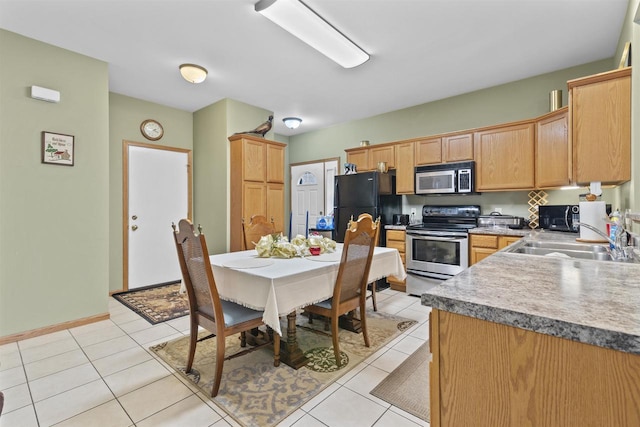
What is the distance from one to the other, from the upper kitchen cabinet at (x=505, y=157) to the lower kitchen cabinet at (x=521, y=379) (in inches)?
130

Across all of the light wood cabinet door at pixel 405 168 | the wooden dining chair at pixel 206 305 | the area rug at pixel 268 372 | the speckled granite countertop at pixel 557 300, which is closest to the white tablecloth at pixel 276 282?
the wooden dining chair at pixel 206 305

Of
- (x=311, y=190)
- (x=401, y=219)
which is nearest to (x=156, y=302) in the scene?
(x=311, y=190)

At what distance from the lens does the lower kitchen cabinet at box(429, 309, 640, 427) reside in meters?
0.63

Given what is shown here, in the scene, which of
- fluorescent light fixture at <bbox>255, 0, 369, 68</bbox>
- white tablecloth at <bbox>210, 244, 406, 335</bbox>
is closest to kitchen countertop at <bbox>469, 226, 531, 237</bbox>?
white tablecloth at <bbox>210, 244, 406, 335</bbox>

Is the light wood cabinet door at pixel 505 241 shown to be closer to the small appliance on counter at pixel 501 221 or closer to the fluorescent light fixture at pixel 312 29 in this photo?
the small appliance on counter at pixel 501 221

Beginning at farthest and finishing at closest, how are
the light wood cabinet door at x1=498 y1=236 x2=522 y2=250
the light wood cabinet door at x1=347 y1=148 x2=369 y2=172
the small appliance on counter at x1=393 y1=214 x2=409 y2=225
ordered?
the light wood cabinet door at x1=347 y1=148 x2=369 y2=172 < the small appliance on counter at x1=393 y1=214 x2=409 y2=225 < the light wood cabinet door at x1=498 y1=236 x2=522 y2=250

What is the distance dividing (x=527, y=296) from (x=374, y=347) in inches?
72.6

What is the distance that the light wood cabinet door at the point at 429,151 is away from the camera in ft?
13.3

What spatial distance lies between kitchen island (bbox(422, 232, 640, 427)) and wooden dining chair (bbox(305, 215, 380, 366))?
1.17m

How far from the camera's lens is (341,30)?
2639 millimetres

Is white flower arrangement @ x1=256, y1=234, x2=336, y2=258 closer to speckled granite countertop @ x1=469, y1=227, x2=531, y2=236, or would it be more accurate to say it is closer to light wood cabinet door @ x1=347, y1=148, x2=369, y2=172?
speckled granite countertop @ x1=469, y1=227, x2=531, y2=236

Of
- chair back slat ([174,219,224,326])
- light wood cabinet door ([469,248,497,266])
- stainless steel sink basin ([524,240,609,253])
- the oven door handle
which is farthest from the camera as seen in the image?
the oven door handle

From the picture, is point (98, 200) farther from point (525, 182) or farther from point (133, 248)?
point (525, 182)

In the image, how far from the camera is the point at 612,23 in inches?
99.3
